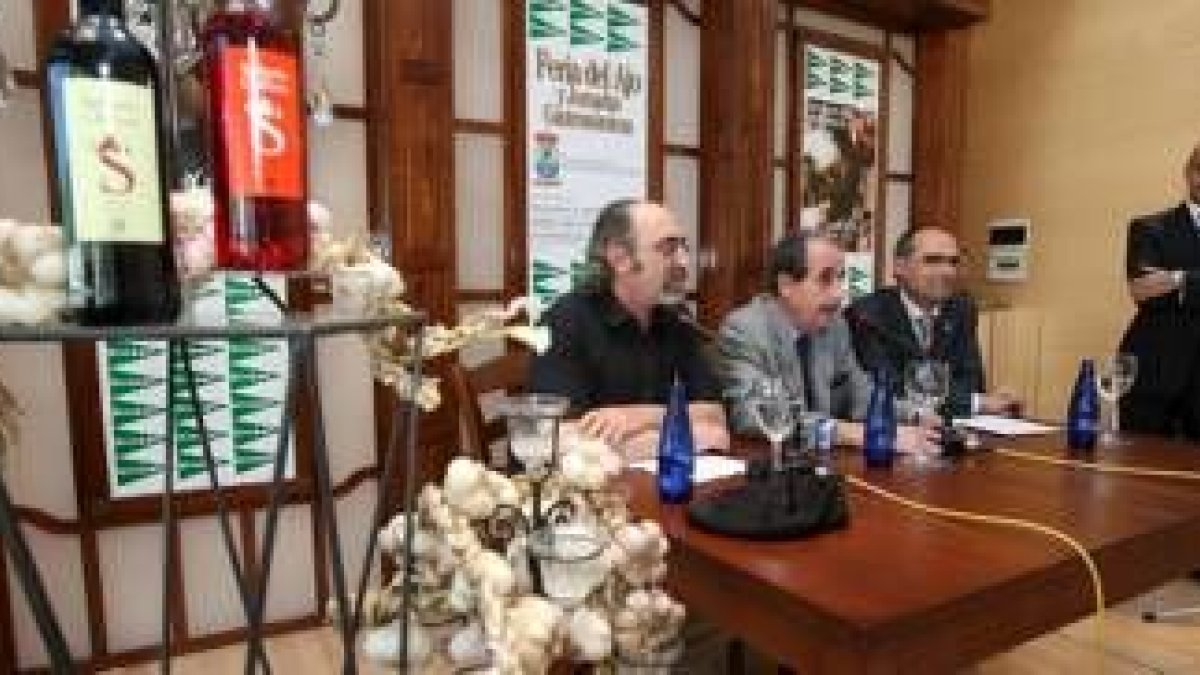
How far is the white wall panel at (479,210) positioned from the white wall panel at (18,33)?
43.5 inches

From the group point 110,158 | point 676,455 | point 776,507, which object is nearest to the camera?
point 110,158

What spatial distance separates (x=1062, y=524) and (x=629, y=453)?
2.54ft

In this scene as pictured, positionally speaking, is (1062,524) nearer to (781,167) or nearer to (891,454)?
(891,454)

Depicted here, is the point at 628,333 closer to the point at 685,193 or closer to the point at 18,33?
the point at 685,193

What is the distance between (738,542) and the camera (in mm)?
1127

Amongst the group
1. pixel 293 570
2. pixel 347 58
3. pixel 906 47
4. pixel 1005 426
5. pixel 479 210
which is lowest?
pixel 293 570

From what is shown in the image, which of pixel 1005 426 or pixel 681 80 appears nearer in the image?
pixel 1005 426

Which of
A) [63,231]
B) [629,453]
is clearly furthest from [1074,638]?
[63,231]

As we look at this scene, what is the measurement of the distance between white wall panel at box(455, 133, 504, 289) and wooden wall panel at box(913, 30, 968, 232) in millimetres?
2265

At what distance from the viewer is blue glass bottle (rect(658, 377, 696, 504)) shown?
4.32 feet

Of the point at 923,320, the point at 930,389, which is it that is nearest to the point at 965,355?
the point at 923,320

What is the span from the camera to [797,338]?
2129 millimetres

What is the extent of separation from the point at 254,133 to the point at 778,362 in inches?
64.9

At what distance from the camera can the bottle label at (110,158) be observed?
0.50 metres
